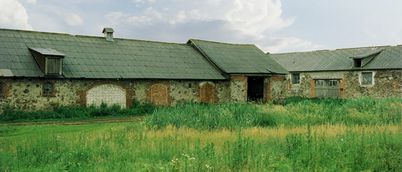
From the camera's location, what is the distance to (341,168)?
9.15m

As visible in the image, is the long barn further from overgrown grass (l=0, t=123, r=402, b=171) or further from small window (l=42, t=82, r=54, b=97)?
overgrown grass (l=0, t=123, r=402, b=171)

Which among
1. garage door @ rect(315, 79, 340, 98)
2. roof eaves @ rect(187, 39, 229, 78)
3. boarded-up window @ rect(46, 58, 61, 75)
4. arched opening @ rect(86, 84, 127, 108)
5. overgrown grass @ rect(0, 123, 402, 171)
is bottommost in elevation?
overgrown grass @ rect(0, 123, 402, 171)

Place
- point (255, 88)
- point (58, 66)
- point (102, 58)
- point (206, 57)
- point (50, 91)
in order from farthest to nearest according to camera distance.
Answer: point (255, 88), point (206, 57), point (102, 58), point (58, 66), point (50, 91)

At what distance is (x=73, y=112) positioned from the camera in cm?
2428

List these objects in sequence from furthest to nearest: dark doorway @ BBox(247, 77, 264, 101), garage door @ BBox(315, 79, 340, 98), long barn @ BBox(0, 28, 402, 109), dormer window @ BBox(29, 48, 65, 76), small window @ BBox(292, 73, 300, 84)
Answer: small window @ BBox(292, 73, 300, 84)
garage door @ BBox(315, 79, 340, 98)
dark doorway @ BBox(247, 77, 264, 101)
long barn @ BBox(0, 28, 402, 109)
dormer window @ BBox(29, 48, 65, 76)

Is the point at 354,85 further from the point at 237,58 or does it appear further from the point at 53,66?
the point at 53,66

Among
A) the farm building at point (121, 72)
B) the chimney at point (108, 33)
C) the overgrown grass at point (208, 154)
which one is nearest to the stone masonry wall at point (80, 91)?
the farm building at point (121, 72)

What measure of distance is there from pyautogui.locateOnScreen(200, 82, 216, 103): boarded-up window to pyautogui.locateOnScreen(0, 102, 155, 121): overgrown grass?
15.1 ft

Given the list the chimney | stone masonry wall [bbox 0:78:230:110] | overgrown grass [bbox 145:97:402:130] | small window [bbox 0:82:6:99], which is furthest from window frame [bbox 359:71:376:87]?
small window [bbox 0:82:6:99]

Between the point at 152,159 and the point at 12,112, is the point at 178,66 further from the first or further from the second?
the point at 152,159

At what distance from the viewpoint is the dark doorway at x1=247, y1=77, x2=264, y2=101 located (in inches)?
1431

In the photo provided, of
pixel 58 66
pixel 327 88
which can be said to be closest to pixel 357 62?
pixel 327 88

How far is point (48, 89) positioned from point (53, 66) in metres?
1.21

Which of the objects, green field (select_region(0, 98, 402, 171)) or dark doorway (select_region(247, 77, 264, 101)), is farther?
dark doorway (select_region(247, 77, 264, 101))
